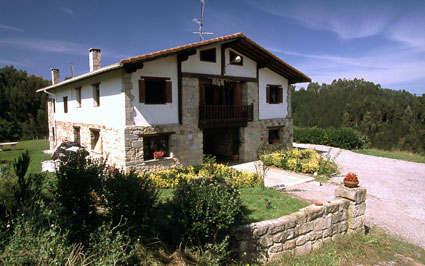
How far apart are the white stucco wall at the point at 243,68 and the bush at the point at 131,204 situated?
10613 millimetres

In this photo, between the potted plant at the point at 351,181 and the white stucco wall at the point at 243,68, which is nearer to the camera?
the potted plant at the point at 351,181

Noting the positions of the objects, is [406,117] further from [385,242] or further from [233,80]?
[385,242]

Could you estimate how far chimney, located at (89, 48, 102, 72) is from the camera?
604 inches

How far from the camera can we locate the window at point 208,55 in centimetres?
1356

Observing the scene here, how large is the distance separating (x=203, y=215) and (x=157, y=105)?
804 centimetres

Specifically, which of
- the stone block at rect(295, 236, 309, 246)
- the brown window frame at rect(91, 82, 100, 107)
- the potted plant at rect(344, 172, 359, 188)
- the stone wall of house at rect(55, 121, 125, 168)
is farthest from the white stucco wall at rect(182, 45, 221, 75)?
the stone block at rect(295, 236, 309, 246)

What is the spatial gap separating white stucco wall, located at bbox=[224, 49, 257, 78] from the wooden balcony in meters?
1.84

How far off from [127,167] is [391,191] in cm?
1085

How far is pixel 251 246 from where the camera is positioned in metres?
5.43

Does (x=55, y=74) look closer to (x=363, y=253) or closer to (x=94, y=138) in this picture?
(x=94, y=138)

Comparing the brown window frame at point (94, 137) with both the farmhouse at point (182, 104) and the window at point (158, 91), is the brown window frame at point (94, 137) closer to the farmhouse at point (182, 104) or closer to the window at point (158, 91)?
the farmhouse at point (182, 104)

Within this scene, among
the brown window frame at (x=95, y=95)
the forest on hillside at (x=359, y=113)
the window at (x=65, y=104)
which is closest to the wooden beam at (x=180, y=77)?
the brown window frame at (x=95, y=95)

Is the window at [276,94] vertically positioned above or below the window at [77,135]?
above

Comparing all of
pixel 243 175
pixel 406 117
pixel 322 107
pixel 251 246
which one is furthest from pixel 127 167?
pixel 406 117
